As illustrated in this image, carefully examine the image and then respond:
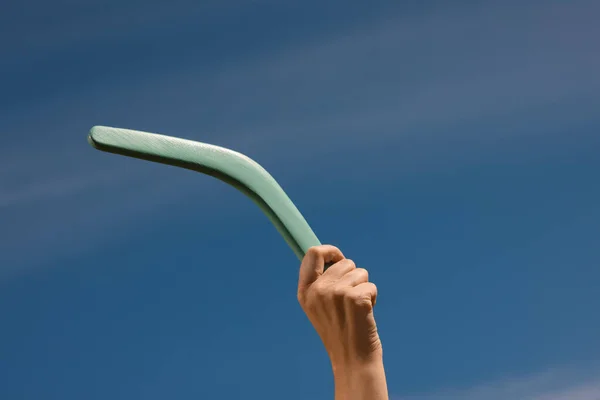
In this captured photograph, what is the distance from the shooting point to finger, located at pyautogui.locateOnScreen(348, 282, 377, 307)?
4.16 metres

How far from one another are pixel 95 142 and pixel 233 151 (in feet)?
2.18

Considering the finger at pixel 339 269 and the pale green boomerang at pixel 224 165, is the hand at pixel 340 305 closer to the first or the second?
the finger at pixel 339 269

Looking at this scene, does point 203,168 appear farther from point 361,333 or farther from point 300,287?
point 361,333

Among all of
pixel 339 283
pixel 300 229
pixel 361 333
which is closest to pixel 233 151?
pixel 300 229

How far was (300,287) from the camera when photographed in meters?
4.29

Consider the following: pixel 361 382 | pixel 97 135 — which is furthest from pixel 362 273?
pixel 97 135

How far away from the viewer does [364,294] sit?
420cm

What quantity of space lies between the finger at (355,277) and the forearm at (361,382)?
1.29 ft

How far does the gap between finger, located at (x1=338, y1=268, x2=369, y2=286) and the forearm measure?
393 millimetres

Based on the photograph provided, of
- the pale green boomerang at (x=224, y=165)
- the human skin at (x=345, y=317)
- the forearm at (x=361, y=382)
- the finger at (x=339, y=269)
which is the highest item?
the pale green boomerang at (x=224, y=165)

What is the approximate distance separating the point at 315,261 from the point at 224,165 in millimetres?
610

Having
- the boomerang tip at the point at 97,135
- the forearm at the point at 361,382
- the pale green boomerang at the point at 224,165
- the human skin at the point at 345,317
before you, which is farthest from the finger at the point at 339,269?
the boomerang tip at the point at 97,135

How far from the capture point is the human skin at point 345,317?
418cm

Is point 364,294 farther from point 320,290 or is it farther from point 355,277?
point 320,290
